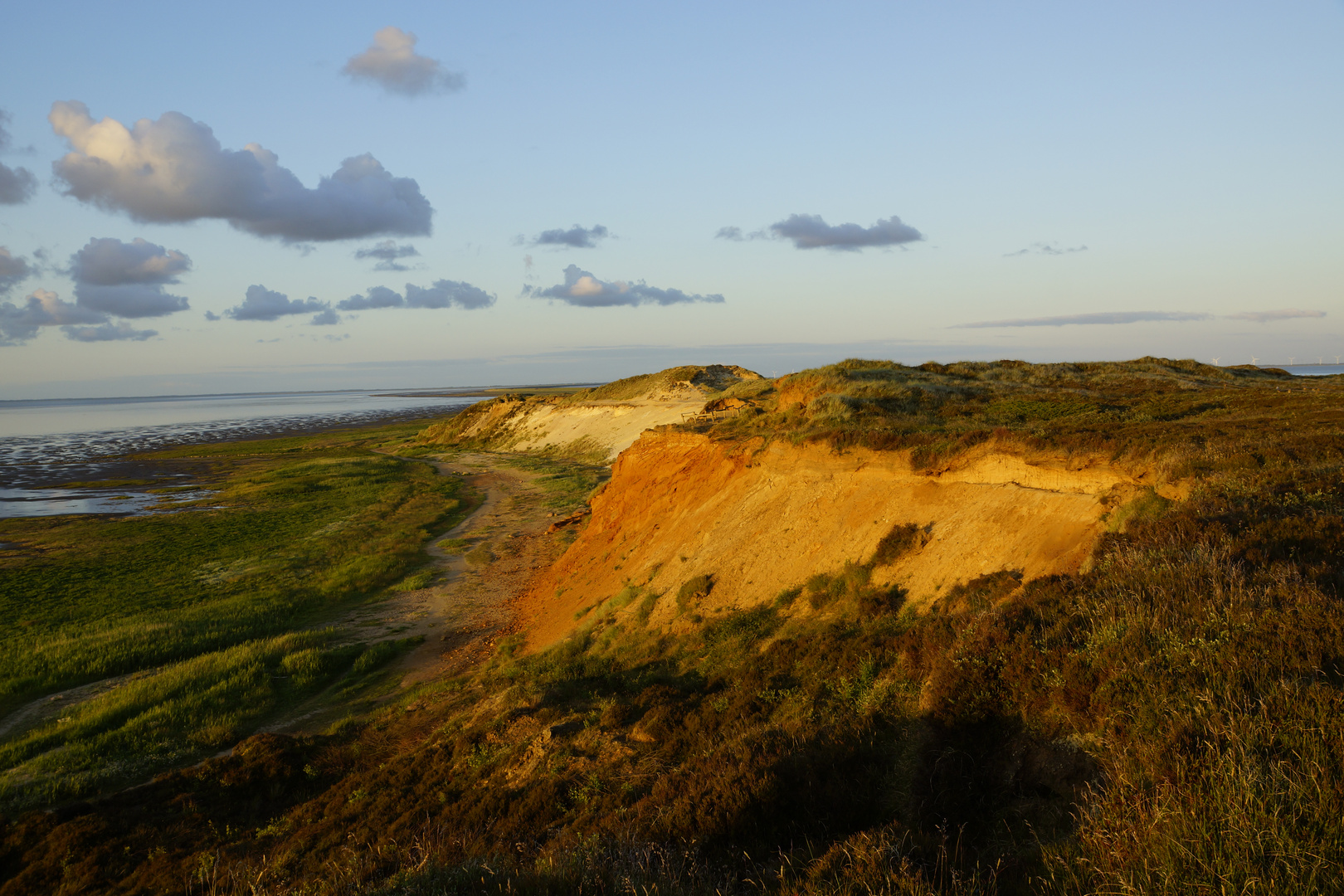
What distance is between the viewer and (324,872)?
7.04 meters

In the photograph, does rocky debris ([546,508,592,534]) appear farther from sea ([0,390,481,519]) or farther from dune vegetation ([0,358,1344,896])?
sea ([0,390,481,519])

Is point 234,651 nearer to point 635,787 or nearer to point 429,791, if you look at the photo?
point 429,791

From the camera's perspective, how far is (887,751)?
661 cm

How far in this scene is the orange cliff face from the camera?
35.6ft

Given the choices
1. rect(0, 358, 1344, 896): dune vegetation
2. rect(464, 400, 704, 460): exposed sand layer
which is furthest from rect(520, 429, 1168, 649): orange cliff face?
rect(464, 400, 704, 460): exposed sand layer

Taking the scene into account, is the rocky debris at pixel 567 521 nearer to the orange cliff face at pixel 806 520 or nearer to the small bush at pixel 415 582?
the orange cliff face at pixel 806 520

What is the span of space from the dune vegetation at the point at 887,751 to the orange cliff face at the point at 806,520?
18.7 inches

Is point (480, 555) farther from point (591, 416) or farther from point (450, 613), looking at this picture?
point (591, 416)

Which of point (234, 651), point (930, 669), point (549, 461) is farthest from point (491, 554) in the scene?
point (549, 461)

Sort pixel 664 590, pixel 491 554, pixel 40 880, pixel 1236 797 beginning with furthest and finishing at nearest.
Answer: pixel 491 554, pixel 664 590, pixel 40 880, pixel 1236 797

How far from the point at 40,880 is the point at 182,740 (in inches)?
169

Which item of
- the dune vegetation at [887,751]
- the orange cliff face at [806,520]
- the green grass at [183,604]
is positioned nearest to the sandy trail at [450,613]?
the green grass at [183,604]

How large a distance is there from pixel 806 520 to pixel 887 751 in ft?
28.2

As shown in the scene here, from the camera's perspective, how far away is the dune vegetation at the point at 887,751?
4.16 metres
